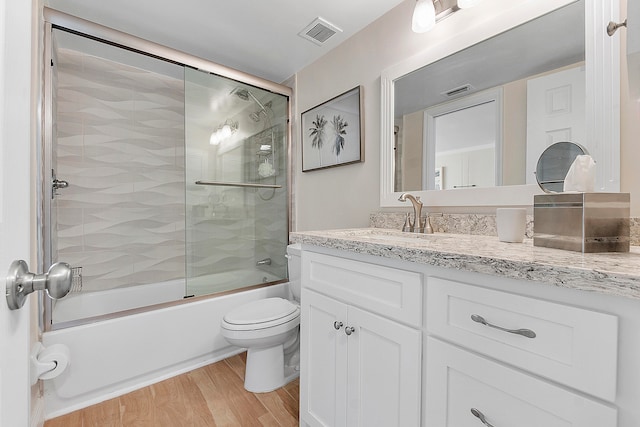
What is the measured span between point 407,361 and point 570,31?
127 centimetres

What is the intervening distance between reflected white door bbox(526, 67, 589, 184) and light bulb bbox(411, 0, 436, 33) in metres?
0.54

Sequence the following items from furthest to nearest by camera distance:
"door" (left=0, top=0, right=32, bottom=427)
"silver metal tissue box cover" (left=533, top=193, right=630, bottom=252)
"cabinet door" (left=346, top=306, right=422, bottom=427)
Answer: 1. "cabinet door" (left=346, top=306, right=422, bottom=427)
2. "silver metal tissue box cover" (left=533, top=193, right=630, bottom=252)
3. "door" (left=0, top=0, right=32, bottom=427)

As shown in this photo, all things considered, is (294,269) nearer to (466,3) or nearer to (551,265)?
(551,265)

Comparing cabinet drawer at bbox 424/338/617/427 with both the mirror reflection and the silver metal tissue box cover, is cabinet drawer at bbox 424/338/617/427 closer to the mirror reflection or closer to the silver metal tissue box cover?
the silver metal tissue box cover

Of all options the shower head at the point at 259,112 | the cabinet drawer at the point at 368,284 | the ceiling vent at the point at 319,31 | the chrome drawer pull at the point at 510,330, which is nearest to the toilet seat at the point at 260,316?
the cabinet drawer at the point at 368,284

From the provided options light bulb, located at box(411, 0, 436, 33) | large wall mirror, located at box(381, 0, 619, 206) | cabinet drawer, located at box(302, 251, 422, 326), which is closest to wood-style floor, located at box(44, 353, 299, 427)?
cabinet drawer, located at box(302, 251, 422, 326)

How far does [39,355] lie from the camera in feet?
4.31

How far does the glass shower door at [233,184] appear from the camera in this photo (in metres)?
2.04

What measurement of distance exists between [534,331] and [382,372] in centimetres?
48

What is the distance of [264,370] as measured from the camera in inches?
64.7

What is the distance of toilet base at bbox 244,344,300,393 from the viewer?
163 cm

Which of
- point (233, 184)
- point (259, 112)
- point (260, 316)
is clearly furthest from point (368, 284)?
point (259, 112)

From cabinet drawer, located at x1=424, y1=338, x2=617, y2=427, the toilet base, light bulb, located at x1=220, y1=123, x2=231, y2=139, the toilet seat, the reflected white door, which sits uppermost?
light bulb, located at x1=220, y1=123, x2=231, y2=139

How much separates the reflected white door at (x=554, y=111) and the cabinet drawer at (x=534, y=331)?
0.69 m
